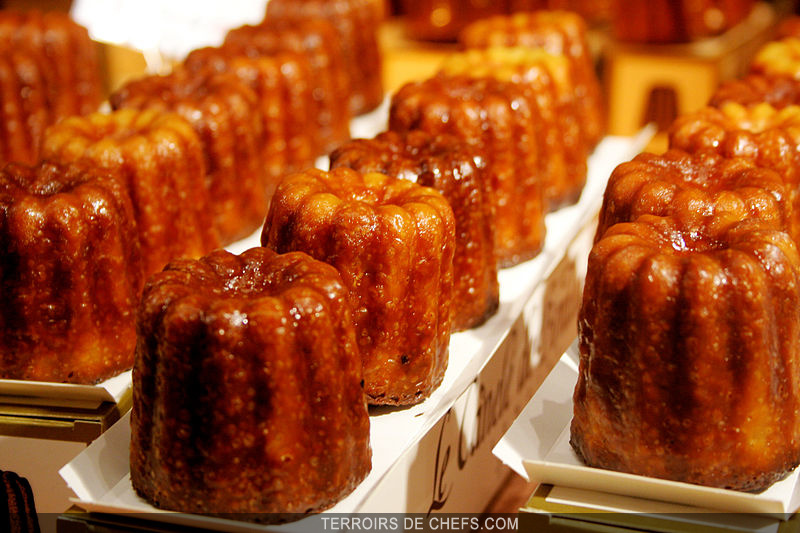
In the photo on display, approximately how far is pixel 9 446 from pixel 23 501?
0.23 meters

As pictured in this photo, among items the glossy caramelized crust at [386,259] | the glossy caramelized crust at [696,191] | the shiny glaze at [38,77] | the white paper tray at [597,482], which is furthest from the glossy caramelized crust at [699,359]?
the shiny glaze at [38,77]

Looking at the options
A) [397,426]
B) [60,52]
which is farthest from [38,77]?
[397,426]

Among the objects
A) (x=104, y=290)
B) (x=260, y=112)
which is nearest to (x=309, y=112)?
(x=260, y=112)

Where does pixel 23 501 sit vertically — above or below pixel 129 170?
below

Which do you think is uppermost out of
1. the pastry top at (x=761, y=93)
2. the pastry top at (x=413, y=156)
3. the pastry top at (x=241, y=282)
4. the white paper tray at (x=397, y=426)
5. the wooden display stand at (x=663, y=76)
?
the pastry top at (x=761, y=93)

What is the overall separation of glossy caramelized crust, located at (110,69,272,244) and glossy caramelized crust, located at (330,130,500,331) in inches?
19.3

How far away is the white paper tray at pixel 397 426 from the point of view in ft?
5.20

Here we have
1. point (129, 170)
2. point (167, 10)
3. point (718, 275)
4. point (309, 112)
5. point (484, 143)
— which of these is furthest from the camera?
point (167, 10)

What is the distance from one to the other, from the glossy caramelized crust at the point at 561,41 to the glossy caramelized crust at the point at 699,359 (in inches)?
65.9

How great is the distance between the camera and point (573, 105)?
2916 millimetres

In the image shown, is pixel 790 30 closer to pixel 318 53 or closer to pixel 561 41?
pixel 561 41

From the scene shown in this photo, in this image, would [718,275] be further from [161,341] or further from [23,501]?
[23,501]

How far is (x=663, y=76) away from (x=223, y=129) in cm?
204

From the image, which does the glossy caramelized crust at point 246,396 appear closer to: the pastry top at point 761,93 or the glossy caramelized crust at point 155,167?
the glossy caramelized crust at point 155,167
